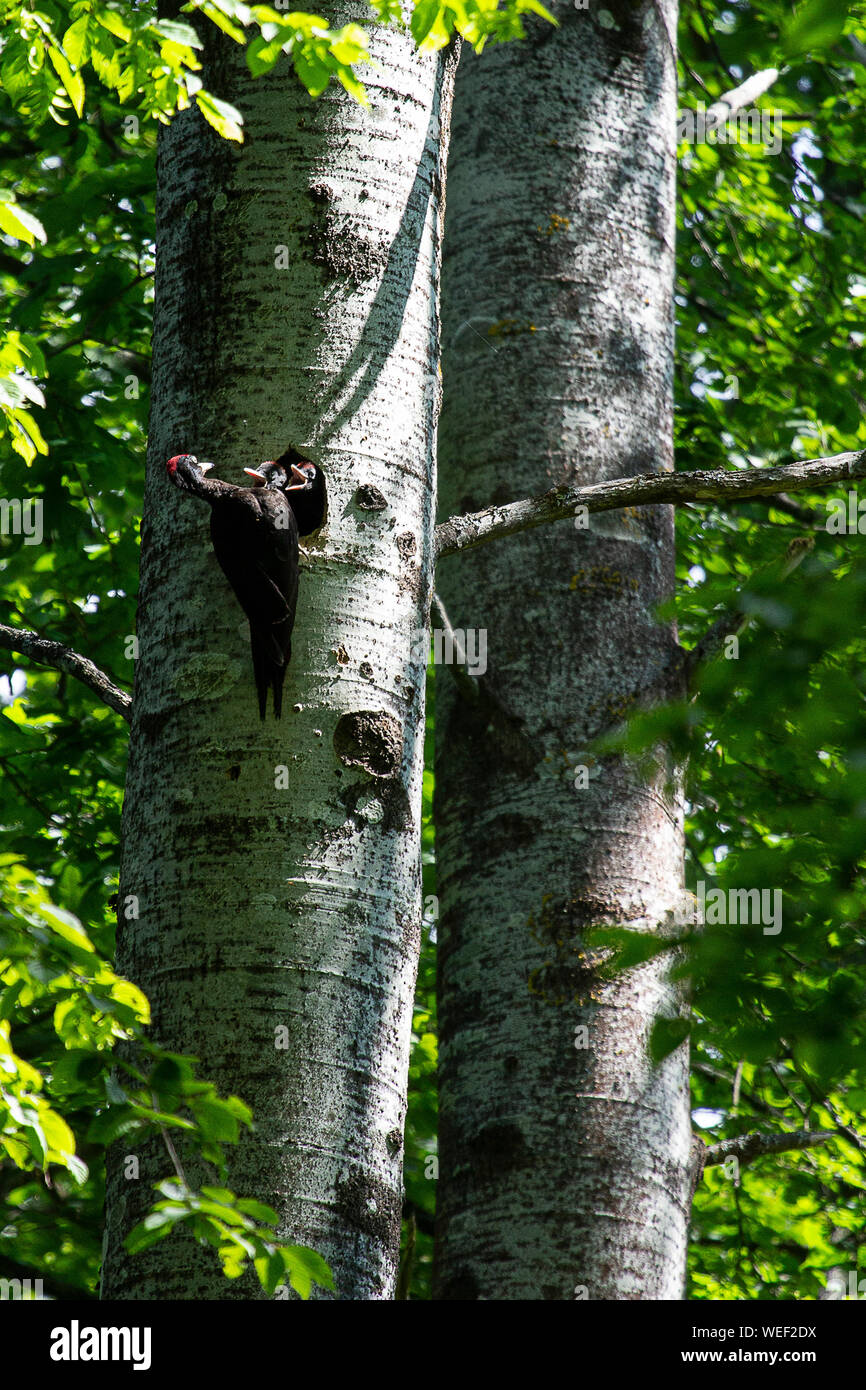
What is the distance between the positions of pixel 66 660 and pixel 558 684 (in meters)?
1.45

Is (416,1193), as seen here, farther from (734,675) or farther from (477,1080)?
(734,675)

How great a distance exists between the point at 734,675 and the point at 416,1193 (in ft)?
12.6

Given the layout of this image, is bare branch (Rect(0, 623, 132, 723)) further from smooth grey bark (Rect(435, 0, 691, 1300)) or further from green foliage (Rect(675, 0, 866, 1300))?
green foliage (Rect(675, 0, 866, 1300))

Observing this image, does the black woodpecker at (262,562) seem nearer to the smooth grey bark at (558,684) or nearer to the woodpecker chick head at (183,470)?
the woodpecker chick head at (183,470)

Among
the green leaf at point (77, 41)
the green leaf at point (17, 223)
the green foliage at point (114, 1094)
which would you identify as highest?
the green leaf at point (77, 41)

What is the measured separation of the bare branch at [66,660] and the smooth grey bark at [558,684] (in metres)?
1.20

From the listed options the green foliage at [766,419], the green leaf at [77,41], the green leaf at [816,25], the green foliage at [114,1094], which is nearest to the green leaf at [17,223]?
the green leaf at [77,41]

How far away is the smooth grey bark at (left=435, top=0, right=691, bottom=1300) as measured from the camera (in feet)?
10.6

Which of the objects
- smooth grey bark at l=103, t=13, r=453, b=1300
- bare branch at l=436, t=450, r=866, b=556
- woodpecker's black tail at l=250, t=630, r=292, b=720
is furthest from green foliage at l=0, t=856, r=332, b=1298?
bare branch at l=436, t=450, r=866, b=556

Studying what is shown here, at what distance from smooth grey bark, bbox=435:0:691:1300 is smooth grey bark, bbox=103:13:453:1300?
979 mm

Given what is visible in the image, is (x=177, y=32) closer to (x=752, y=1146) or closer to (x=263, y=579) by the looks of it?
(x=263, y=579)

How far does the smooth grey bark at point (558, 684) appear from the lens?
3238 millimetres

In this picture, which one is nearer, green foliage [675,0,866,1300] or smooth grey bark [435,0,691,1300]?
smooth grey bark [435,0,691,1300]

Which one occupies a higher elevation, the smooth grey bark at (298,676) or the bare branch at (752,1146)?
the smooth grey bark at (298,676)
